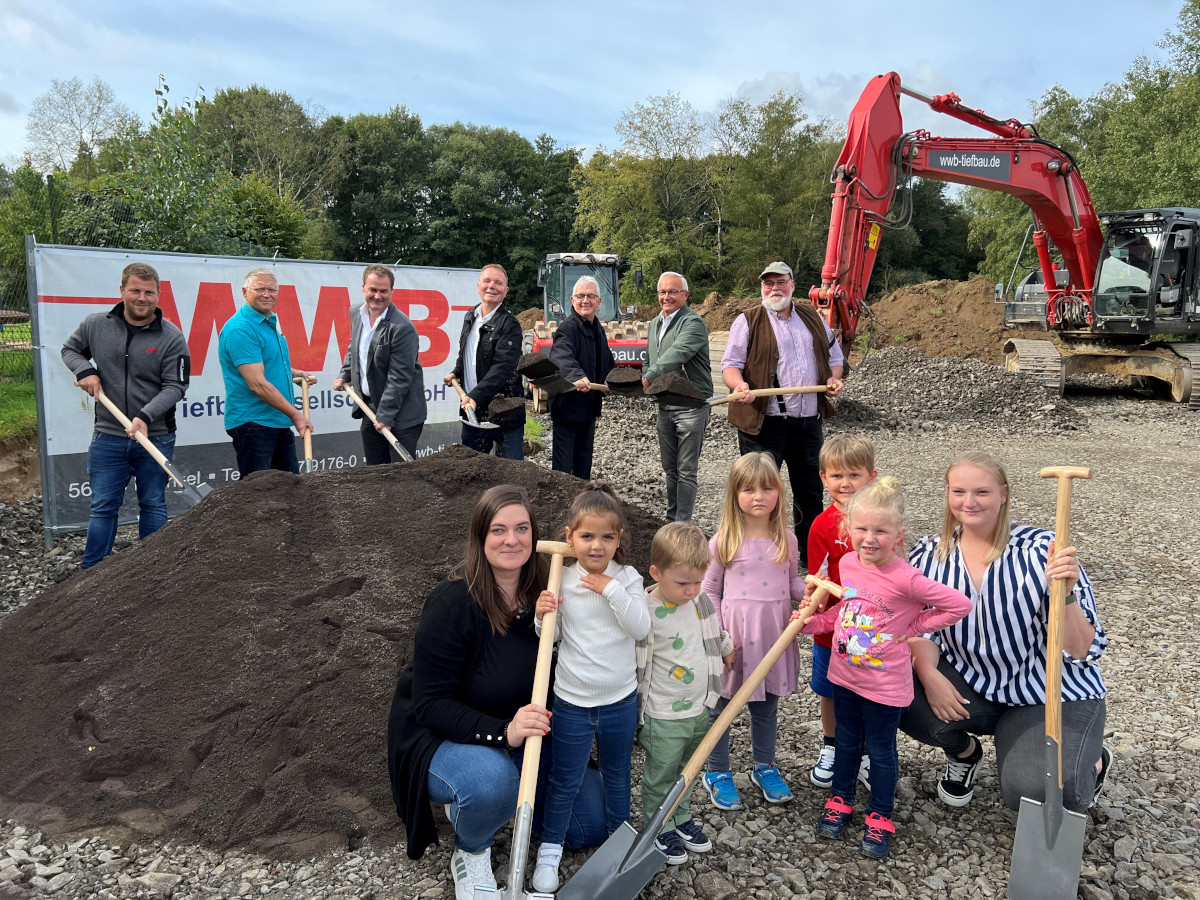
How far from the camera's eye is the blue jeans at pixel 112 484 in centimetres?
470

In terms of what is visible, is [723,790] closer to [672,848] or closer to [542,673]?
[672,848]

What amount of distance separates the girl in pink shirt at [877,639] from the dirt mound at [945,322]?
51.8 ft

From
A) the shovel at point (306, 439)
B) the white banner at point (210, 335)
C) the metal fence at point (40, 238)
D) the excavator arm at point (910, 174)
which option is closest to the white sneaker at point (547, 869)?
the shovel at point (306, 439)

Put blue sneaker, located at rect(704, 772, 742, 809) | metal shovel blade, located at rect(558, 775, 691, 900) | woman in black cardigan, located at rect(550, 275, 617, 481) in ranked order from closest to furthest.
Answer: metal shovel blade, located at rect(558, 775, 691, 900) → blue sneaker, located at rect(704, 772, 742, 809) → woman in black cardigan, located at rect(550, 275, 617, 481)

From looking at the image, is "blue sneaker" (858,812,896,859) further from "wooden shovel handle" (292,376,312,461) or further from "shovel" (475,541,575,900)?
"wooden shovel handle" (292,376,312,461)

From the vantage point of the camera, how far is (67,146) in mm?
34156

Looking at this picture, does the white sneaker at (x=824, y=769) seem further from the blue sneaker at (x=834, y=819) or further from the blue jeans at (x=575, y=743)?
the blue jeans at (x=575, y=743)

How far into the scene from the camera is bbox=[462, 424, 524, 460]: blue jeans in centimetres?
571

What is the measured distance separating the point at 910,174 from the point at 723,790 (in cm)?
1045

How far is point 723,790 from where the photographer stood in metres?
2.85

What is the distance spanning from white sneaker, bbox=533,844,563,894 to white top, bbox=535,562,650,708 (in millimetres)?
428

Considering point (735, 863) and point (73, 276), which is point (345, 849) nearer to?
point (735, 863)

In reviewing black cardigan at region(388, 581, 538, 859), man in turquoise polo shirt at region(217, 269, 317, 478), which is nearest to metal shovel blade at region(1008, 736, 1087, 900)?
black cardigan at region(388, 581, 538, 859)

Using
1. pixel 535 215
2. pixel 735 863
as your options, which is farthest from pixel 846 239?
pixel 535 215
